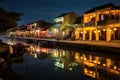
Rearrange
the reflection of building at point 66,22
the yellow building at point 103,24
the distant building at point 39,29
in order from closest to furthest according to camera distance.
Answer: the yellow building at point 103,24 < the reflection of building at point 66,22 < the distant building at point 39,29

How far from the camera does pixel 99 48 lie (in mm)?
33312

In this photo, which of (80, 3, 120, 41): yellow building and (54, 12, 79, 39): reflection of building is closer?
(80, 3, 120, 41): yellow building

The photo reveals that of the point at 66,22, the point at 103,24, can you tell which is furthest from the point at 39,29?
the point at 103,24

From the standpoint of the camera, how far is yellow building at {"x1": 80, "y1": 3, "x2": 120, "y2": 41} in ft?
134

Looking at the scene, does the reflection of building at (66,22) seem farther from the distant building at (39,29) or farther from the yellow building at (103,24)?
the yellow building at (103,24)

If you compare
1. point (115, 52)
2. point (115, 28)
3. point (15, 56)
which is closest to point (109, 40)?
point (115, 28)

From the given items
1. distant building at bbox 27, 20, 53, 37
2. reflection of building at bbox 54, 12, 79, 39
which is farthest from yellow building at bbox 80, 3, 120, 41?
distant building at bbox 27, 20, 53, 37

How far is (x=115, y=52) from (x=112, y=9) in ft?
54.0

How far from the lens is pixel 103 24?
141 ft

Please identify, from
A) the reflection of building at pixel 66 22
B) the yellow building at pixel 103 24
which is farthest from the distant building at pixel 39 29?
the yellow building at pixel 103 24

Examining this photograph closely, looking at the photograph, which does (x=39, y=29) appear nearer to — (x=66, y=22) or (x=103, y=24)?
(x=66, y=22)

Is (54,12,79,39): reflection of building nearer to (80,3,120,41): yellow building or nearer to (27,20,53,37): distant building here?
(27,20,53,37): distant building

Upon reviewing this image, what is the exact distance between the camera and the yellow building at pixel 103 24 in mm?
40719

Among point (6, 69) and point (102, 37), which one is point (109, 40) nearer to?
point (102, 37)
